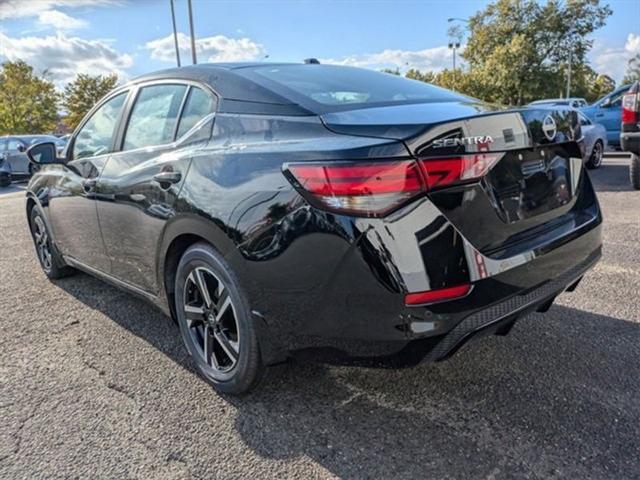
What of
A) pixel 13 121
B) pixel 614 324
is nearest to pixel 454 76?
pixel 13 121

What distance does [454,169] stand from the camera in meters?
1.85

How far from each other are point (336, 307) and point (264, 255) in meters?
0.38

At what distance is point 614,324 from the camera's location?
3109mm

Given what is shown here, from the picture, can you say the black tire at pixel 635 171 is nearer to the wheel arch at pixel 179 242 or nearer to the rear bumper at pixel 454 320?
the rear bumper at pixel 454 320

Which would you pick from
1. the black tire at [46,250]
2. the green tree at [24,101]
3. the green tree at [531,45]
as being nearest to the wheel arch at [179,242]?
the black tire at [46,250]

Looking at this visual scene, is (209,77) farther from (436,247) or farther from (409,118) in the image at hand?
(436,247)

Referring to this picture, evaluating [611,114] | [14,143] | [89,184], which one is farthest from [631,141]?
[14,143]

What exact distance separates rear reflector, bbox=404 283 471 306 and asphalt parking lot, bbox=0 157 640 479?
0.67 metres

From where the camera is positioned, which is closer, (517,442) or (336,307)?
(336,307)

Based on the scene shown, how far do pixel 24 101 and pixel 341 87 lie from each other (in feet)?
138

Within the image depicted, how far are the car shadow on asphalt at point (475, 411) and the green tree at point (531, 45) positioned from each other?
114 feet

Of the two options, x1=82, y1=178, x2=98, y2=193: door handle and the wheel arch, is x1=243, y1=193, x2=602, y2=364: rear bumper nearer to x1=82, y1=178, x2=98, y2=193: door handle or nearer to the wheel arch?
the wheel arch

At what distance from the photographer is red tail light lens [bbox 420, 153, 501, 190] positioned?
181cm

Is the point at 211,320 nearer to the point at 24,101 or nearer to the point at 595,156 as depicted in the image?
the point at 595,156
